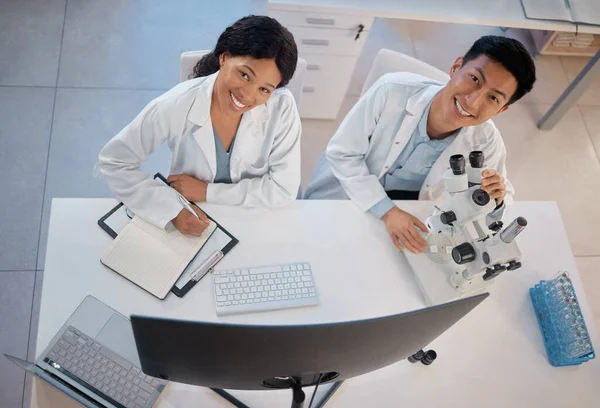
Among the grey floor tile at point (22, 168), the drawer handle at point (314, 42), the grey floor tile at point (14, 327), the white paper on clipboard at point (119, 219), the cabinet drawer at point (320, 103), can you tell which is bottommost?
the grey floor tile at point (14, 327)

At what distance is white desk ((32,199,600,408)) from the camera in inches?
52.2

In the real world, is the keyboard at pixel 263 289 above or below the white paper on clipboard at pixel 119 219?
below

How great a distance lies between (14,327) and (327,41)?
5.49ft

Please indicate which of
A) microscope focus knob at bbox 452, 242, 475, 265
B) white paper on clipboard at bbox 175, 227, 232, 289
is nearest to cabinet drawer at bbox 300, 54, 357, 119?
white paper on clipboard at bbox 175, 227, 232, 289

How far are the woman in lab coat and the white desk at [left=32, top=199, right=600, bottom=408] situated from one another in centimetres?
8

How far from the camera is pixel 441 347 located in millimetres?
1455

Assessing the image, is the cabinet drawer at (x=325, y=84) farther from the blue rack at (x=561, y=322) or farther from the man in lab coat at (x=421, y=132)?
the blue rack at (x=561, y=322)

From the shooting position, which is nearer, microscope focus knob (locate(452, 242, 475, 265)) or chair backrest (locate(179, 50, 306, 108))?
microscope focus knob (locate(452, 242, 475, 265))

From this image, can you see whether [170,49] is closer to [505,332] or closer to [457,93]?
[457,93]

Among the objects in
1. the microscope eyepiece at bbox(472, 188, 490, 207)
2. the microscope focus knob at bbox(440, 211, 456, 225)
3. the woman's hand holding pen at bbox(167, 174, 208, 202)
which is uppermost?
the microscope eyepiece at bbox(472, 188, 490, 207)

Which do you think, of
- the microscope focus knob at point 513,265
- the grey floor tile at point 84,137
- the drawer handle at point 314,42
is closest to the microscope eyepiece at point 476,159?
the microscope focus knob at point 513,265

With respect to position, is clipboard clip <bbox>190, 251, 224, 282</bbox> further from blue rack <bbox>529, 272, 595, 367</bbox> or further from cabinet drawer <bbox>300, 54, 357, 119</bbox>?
cabinet drawer <bbox>300, 54, 357, 119</bbox>

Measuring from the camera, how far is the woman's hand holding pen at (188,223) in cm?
144

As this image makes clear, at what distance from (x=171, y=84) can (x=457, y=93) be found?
1638 millimetres
